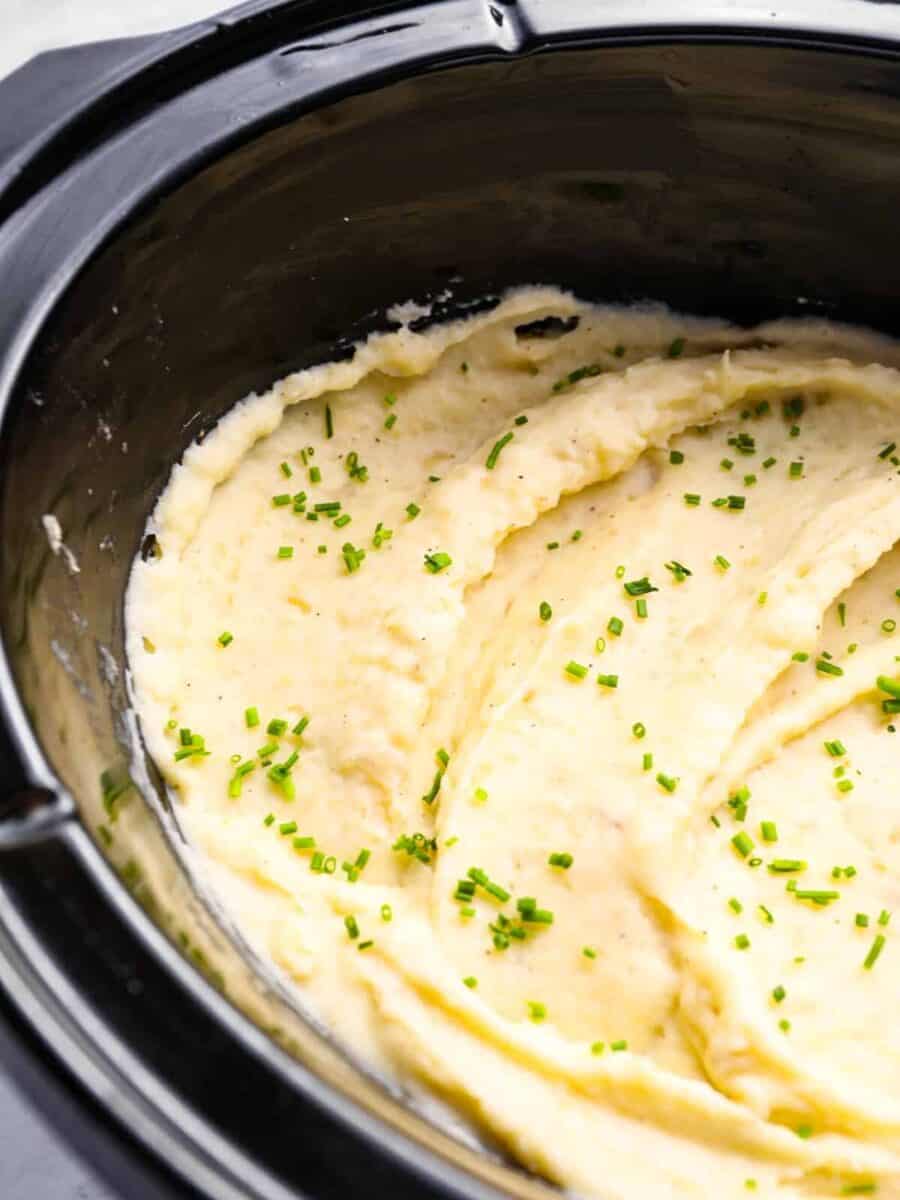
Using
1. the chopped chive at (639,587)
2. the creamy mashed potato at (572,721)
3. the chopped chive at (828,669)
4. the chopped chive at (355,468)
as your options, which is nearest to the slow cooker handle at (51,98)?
the creamy mashed potato at (572,721)

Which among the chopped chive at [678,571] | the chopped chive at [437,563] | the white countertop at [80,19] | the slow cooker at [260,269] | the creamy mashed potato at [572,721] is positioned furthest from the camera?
the white countertop at [80,19]

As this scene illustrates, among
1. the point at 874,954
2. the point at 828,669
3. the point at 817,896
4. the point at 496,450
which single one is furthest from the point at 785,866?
the point at 496,450

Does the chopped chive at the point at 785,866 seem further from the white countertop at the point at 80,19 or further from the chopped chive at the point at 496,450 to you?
the white countertop at the point at 80,19

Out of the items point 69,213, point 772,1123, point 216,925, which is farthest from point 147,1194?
point 69,213

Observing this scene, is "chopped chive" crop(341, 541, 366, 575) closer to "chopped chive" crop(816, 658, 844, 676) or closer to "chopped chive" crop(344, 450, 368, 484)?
"chopped chive" crop(344, 450, 368, 484)

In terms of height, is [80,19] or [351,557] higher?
[80,19]

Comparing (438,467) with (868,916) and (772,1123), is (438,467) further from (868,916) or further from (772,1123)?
(772,1123)

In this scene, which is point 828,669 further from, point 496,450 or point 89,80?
point 89,80
